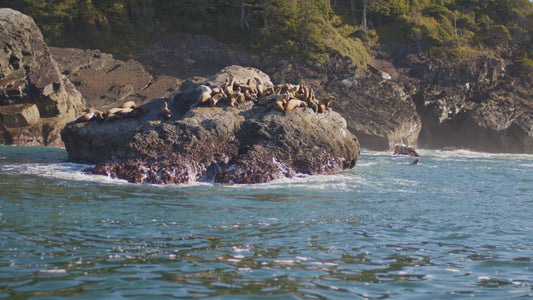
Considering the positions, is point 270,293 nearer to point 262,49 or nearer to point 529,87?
point 262,49

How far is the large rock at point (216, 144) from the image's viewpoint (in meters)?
12.6

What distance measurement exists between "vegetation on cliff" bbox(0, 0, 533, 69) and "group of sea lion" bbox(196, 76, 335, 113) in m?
24.7

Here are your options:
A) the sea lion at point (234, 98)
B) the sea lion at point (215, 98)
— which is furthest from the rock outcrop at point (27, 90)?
the sea lion at point (234, 98)

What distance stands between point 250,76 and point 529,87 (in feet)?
114

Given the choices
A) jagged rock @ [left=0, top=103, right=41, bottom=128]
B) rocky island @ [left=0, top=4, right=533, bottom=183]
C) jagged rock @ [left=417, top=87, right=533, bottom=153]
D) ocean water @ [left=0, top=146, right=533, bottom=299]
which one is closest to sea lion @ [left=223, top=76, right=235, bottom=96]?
rocky island @ [left=0, top=4, right=533, bottom=183]

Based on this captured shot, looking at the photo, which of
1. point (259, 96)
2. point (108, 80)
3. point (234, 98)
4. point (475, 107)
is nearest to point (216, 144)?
point (234, 98)

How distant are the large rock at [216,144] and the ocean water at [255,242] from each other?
102 cm

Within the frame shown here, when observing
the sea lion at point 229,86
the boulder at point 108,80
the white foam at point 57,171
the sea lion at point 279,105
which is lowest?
the white foam at point 57,171

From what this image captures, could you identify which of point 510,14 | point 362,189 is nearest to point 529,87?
point 510,14

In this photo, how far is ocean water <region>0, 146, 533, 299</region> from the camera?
183 inches

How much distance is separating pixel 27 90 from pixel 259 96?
1657 centimetres

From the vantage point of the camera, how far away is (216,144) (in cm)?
1330

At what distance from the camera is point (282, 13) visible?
137 ft

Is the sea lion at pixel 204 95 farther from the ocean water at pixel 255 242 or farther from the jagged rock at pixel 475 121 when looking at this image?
the jagged rock at pixel 475 121
